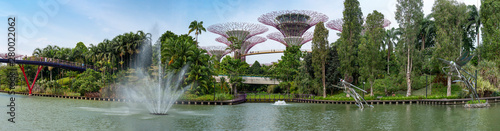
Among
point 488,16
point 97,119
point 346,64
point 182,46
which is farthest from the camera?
point 346,64

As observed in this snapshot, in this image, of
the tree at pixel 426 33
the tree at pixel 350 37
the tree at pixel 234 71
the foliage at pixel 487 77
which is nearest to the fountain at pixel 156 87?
the tree at pixel 234 71

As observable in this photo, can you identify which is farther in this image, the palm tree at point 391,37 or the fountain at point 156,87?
the palm tree at point 391,37

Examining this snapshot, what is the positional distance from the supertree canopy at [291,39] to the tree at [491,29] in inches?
1707

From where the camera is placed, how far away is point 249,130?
78.5ft

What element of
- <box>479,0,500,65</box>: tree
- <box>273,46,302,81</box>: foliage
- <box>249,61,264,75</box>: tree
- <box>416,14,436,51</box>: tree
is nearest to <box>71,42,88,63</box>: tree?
<box>249,61,264,75</box>: tree

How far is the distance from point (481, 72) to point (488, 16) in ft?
27.4

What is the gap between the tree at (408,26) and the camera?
51875mm

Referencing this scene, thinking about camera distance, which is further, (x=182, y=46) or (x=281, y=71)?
(x=281, y=71)

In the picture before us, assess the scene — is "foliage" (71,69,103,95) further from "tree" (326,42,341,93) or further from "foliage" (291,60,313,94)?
"tree" (326,42,341,93)

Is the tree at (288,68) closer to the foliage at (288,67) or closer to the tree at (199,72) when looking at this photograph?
the foliage at (288,67)

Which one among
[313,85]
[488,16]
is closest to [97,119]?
[313,85]

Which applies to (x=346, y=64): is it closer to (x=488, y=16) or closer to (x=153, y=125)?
(x=488, y=16)

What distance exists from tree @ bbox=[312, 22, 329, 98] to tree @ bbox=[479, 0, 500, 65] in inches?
787

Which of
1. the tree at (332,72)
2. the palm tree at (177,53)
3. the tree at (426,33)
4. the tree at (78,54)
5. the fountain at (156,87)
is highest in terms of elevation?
the tree at (426,33)
